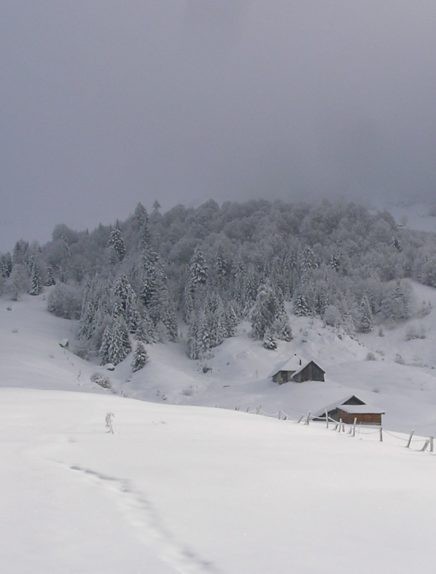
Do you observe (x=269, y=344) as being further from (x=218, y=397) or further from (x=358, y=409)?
(x=358, y=409)

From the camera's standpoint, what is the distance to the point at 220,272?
137m

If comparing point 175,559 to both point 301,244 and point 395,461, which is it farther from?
point 301,244

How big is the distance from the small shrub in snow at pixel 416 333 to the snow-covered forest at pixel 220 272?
279 inches

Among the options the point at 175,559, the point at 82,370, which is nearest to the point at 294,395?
the point at 82,370

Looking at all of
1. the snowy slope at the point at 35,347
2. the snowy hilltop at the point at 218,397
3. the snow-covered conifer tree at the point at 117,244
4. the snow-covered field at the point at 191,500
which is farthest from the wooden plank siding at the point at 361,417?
the snow-covered conifer tree at the point at 117,244

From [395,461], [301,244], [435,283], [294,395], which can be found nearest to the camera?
[395,461]

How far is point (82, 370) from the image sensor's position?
261ft

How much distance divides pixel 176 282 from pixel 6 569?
130946mm

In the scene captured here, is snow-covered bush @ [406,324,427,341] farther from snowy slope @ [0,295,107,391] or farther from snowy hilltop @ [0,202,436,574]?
snowy slope @ [0,295,107,391]

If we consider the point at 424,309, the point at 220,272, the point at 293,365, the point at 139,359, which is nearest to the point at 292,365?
the point at 293,365

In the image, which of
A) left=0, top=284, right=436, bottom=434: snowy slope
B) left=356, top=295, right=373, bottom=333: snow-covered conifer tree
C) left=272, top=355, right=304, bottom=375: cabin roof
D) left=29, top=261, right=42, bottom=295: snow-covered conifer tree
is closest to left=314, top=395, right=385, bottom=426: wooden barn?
left=0, top=284, right=436, bottom=434: snowy slope

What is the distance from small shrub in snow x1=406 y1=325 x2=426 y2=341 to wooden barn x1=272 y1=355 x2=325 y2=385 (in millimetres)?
45955

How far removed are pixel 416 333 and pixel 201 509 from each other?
11314 cm

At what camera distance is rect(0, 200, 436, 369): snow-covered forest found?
10050 centimetres
